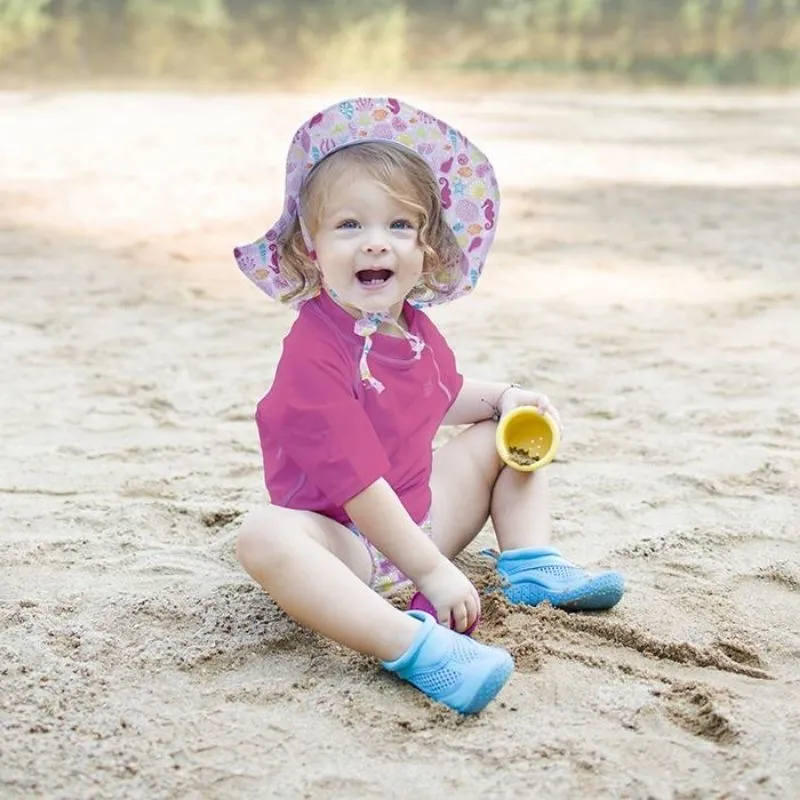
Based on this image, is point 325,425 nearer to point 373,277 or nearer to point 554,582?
point 373,277

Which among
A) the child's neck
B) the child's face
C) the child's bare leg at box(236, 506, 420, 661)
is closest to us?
the child's bare leg at box(236, 506, 420, 661)

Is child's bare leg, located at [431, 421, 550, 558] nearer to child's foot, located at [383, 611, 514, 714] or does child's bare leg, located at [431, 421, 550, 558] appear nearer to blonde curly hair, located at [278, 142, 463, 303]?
blonde curly hair, located at [278, 142, 463, 303]

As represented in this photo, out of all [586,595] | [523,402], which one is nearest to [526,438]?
[523,402]

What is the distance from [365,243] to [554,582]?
2.35 feet

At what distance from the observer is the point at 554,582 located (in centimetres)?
249

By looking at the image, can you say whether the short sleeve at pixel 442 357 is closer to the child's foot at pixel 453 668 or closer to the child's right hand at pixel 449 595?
the child's right hand at pixel 449 595

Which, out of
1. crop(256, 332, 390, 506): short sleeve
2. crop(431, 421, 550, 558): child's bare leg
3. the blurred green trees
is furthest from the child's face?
the blurred green trees

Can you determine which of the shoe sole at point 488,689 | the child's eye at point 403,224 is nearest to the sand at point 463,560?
the shoe sole at point 488,689

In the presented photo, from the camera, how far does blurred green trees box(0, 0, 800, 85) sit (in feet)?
42.8

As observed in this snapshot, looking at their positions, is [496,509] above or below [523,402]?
below

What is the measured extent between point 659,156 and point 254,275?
241 inches

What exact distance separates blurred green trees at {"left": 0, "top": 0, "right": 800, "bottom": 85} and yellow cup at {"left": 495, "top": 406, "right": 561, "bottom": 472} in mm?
9811

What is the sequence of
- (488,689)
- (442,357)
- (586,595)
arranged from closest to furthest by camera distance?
1. (488,689)
2. (586,595)
3. (442,357)

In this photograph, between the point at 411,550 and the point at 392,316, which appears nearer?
the point at 411,550
